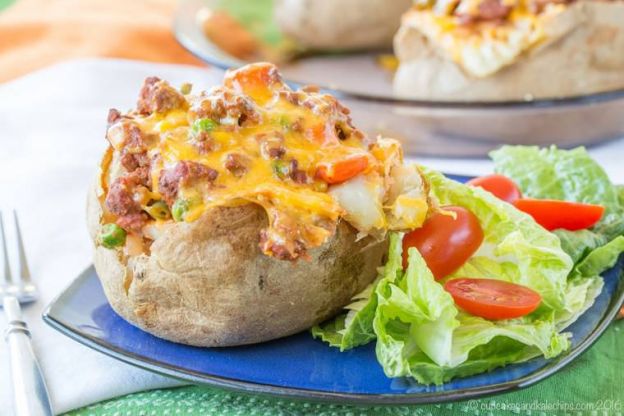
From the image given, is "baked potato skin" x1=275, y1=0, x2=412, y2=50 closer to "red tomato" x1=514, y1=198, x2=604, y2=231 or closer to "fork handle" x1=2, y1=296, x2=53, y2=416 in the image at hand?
"red tomato" x1=514, y1=198, x2=604, y2=231

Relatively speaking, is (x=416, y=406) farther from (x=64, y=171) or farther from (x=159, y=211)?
(x=64, y=171)

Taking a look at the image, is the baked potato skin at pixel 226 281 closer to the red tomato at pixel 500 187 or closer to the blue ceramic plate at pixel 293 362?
the blue ceramic plate at pixel 293 362

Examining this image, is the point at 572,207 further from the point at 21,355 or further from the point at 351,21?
the point at 351,21


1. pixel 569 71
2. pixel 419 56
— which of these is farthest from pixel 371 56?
pixel 569 71

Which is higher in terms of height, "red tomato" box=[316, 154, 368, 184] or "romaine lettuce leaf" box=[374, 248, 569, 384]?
"red tomato" box=[316, 154, 368, 184]

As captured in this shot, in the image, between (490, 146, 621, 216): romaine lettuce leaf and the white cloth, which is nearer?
the white cloth

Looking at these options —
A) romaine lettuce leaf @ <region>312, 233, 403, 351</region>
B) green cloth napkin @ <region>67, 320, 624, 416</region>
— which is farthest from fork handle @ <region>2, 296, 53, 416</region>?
romaine lettuce leaf @ <region>312, 233, 403, 351</region>

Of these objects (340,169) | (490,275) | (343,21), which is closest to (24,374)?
(340,169)

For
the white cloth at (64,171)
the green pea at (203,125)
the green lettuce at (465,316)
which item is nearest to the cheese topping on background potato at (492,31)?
the white cloth at (64,171)
